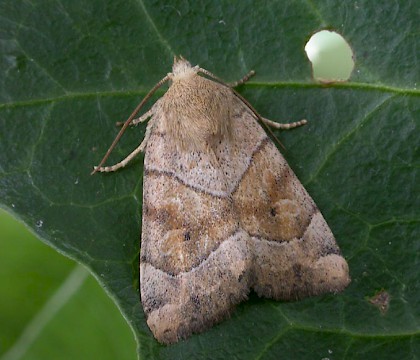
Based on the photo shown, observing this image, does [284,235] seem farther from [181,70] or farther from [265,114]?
[181,70]

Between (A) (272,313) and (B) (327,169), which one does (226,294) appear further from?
(B) (327,169)

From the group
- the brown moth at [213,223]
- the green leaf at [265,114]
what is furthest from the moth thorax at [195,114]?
the green leaf at [265,114]

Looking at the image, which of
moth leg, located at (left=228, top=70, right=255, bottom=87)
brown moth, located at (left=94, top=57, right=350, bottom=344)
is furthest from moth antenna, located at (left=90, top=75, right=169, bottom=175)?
moth leg, located at (left=228, top=70, right=255, bottom=87)

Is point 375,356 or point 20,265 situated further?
point 20,265

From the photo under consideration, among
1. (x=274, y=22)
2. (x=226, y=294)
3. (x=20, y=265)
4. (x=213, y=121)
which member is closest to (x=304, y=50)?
(x=274, y=22)

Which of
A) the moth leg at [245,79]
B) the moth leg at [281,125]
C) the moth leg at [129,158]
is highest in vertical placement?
the moth leg at [245,79]

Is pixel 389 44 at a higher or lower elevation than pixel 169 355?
higher

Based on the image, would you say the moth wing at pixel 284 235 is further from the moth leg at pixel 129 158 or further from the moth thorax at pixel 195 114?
the moth leg at pixel 129 158
